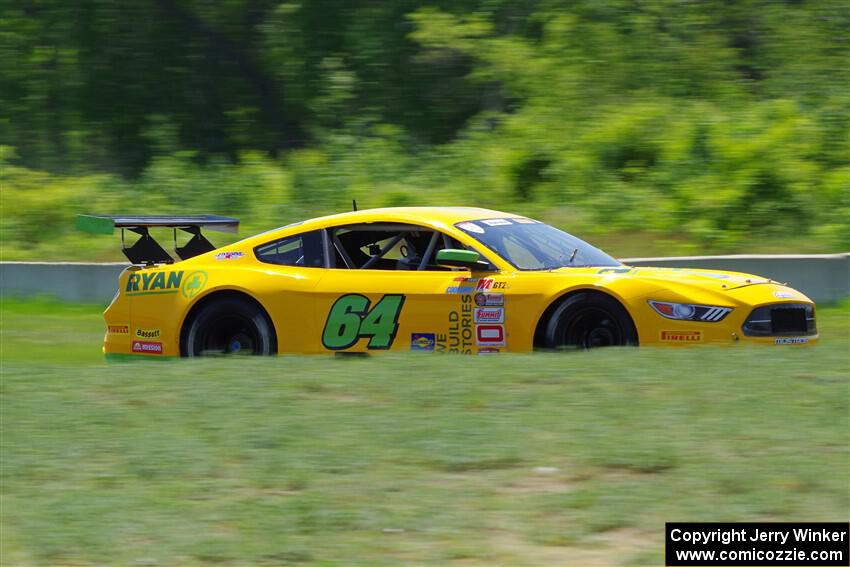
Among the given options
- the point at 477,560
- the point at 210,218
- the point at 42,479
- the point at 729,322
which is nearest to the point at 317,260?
the point at 210,218

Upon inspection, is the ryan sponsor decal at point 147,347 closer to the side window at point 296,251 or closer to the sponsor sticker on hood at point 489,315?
the side window at point 296,251

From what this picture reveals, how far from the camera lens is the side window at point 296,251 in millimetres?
9867

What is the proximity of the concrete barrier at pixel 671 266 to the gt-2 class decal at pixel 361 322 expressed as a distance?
512 cm

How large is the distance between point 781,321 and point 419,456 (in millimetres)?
3832

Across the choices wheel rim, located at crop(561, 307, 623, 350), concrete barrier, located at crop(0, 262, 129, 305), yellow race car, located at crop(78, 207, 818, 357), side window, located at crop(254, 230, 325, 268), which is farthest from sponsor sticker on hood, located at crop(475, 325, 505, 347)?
concrete barrier, located at crop(0, 262, 129, 305)

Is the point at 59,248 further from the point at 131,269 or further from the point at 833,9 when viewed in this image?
the point at 833,9

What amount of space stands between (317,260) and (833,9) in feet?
51.5

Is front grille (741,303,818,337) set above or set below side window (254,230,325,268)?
below

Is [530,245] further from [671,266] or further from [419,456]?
[671,266]

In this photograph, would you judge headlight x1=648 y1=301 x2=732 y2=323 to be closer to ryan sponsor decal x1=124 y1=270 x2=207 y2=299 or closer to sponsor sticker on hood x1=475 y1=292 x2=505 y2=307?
sponsor sticker on hood x1=475 y1=292 x2=505 y2=307

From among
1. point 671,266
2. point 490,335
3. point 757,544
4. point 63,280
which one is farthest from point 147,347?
point 757,544

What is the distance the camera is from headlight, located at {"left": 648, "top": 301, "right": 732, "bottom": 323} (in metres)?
8.49

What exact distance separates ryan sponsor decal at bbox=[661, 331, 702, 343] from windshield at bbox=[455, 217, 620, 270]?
117 cm

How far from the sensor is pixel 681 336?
852cm
